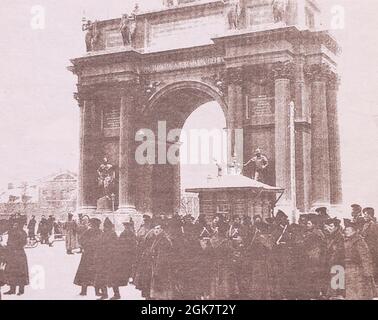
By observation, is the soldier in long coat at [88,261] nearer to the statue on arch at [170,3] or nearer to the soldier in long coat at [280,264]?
the soldier in long coat at [280,264]

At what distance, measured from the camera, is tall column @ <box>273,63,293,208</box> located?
16781mm

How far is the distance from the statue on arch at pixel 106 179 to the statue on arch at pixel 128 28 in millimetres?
3788

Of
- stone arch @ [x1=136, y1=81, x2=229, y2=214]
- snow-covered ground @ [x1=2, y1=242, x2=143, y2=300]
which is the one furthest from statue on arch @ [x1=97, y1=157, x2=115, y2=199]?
snow-covered ground @ [x1=2, y1=242, x2=143, y2=300]

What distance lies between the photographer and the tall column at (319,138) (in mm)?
Result: 17141

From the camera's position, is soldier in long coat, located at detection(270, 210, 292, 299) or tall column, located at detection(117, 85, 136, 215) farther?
tall column, located at detection(117, 85, 136, 215)

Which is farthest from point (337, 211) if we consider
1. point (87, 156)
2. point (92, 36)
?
point (92, 36)

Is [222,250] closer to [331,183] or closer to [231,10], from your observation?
[331,183]

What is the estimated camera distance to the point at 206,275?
11633 millimetres

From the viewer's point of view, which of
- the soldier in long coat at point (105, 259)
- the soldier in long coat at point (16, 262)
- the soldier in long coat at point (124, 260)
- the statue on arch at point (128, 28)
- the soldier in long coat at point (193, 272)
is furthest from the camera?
the statue on arch at point (128, 28)

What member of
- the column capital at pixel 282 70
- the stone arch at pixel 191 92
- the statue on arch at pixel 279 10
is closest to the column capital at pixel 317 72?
the column capital at pixel 282 70

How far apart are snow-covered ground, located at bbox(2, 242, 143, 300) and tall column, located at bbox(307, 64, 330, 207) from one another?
6.75 meters

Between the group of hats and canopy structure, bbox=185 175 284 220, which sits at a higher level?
canopy structure, bbox=185 175 284 220

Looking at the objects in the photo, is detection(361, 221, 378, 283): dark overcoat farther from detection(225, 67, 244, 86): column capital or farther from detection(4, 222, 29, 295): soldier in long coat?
detection(225, 67, 244, 86): column capital
